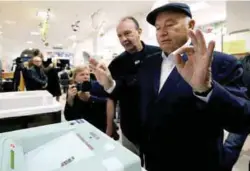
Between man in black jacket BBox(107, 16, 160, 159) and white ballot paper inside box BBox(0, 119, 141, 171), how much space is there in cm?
61

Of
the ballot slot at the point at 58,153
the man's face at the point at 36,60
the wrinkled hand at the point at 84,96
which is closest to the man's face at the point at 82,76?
the wrinkled hand at the point at 84,96

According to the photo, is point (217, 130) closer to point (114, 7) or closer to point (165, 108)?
point (165, 108)

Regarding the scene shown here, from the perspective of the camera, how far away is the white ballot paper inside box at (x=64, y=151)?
595 millimetres

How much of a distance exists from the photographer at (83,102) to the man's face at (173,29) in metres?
0.91

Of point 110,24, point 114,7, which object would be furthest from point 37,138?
point 110,24

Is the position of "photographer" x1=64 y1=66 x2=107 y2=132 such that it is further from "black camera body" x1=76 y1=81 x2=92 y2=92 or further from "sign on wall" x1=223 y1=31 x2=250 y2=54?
"sign on wall" x1=223 y1=31 x2=250 y2=54

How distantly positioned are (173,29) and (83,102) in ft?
3.39

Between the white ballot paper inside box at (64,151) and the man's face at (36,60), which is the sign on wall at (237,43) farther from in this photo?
the white ballot paper inside box at (64,151)

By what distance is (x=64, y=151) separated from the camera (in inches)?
29.4

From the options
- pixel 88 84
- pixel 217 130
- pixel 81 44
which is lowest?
pixel 217 130

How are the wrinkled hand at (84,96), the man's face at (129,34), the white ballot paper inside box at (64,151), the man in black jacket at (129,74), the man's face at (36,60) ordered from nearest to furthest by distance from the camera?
the white ballot paper inside box at (64,151), the man in black jacket at (129,74), the man's face at (129,34), the wrinkled hand at (84,96), the man's face at (36,60)

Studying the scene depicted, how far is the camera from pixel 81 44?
13906 mm

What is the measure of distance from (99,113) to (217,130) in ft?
3.57

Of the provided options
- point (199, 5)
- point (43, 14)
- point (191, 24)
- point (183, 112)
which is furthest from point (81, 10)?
point (183, 112)
